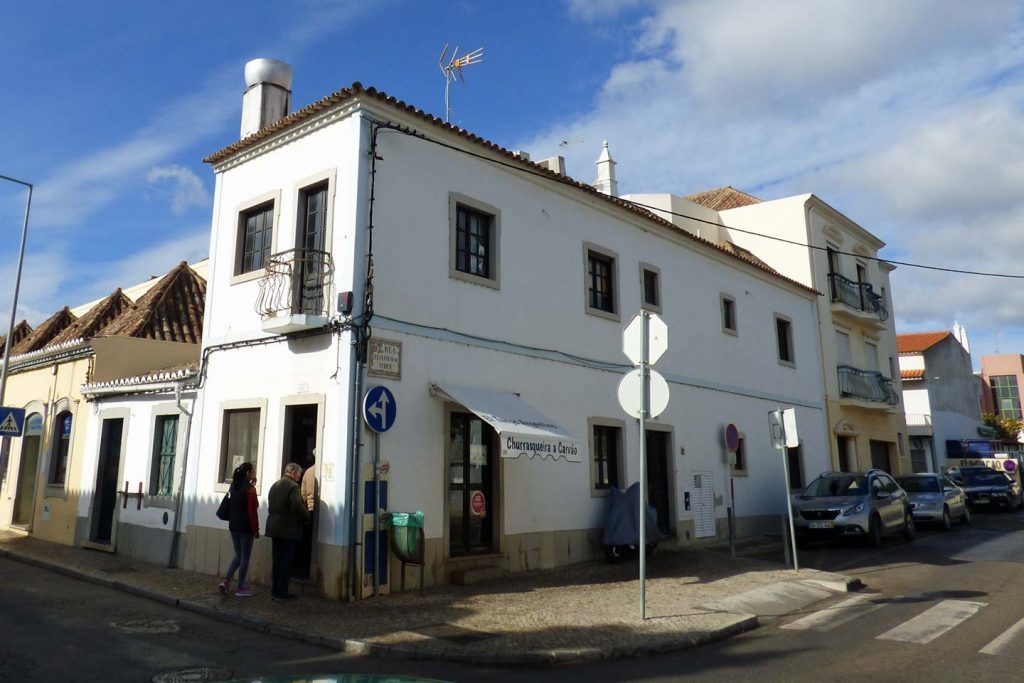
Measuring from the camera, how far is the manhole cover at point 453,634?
7.39m

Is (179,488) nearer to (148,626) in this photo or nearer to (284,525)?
(284,525)

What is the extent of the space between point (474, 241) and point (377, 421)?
383 centimetres

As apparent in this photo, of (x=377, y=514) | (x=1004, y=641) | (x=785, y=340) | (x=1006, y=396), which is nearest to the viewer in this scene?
(x=1004, y=641)

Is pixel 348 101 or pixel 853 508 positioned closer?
pixel 348 101

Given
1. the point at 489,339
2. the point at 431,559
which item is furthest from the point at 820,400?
the point at 431,559

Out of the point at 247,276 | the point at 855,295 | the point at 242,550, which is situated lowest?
the point at 242,550

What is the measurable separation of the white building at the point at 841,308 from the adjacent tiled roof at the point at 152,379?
15.5 metres

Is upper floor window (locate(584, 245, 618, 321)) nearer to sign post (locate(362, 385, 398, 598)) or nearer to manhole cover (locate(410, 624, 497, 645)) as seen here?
sign post (locate(362, 385, 398, 598))

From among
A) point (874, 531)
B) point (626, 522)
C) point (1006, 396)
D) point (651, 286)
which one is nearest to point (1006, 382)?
point (1006, 396)

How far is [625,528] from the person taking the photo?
42.1 ft

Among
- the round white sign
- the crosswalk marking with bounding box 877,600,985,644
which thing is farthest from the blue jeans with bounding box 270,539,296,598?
the crosswalk marking with bounding box 877,600,985,644

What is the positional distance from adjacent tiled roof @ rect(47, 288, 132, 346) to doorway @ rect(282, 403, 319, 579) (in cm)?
892

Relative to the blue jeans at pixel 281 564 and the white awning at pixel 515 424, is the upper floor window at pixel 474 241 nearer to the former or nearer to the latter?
the white awning at pixel 515 424

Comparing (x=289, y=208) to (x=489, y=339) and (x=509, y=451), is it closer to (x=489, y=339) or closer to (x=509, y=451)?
(x=489, y=339)
